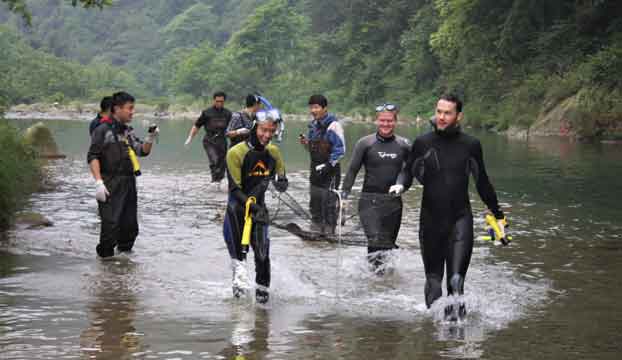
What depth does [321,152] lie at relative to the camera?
13.9 meters

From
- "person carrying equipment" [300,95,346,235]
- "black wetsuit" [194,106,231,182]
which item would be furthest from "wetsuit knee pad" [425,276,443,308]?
"black wetsuit" [194,106,231,182]

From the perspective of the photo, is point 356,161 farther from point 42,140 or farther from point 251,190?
point 42,140

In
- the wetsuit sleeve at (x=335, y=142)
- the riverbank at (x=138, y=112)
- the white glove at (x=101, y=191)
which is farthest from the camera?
the riverbank at (x=138, y=112)

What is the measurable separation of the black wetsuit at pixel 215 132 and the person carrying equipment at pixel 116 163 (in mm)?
7140

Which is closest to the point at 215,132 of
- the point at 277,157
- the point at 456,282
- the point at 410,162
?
the point at 277,157

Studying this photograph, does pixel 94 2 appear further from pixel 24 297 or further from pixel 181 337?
pixel 181 337

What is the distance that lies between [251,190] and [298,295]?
4.43ft

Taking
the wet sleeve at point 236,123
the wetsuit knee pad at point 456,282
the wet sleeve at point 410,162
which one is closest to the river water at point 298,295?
the wetsuit knee pad at point 456,282

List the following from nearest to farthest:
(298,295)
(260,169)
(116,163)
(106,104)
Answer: (260,169)
(298,295)
(116,163)
(106,104)

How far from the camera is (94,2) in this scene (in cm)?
1346

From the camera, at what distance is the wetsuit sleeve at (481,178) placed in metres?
8.63

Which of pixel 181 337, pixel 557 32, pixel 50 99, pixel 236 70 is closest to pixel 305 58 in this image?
pixel 236 70

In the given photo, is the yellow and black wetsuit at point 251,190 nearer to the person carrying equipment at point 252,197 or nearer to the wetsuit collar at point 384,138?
the person carrying equipment at point 252,197

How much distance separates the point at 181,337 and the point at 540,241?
22.8ft
